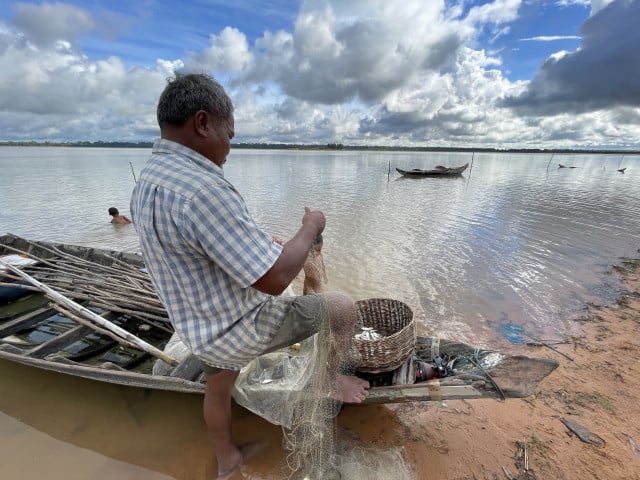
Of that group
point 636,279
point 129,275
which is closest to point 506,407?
point 129,275

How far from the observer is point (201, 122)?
1.75 meters

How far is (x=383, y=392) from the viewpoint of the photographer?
2732 mm

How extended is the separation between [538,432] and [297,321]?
2.76 meters

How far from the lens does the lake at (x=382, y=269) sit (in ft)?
10.6

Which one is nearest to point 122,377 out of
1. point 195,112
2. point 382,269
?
point 195,112

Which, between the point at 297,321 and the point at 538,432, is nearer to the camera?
the point at 297,321

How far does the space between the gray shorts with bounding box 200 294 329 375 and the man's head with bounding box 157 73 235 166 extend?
1.10 metres

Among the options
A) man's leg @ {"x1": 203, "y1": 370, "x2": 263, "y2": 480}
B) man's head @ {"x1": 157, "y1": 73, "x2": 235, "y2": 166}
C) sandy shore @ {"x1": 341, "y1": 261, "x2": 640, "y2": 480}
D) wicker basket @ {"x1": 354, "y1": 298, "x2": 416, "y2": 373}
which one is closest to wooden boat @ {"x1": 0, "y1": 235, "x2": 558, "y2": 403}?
wicker basket @ {"x1": 354, "y1": 298, "x2": 416, "y2": 373}

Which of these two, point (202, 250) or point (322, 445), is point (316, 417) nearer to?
point (322, 445)

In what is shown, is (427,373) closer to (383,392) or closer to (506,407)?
(383,392)

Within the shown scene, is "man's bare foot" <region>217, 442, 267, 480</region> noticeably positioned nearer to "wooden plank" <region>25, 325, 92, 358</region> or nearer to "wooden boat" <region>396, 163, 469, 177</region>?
"wooden plank" <region>25, 325, 92, 358</region>

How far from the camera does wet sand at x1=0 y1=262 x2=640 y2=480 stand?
2.85m

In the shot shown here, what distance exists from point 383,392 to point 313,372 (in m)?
0.61

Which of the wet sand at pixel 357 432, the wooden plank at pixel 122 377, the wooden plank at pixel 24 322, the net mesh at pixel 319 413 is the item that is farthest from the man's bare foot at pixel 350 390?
the wooden plank at pixel 24 322
